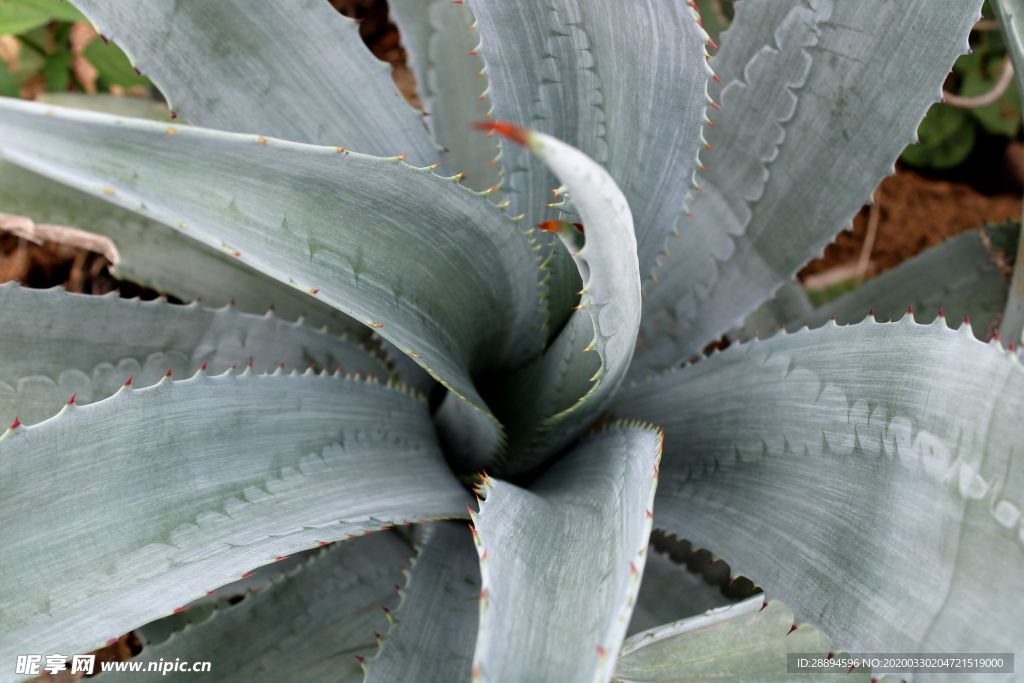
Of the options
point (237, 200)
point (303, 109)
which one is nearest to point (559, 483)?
point (237, 200)

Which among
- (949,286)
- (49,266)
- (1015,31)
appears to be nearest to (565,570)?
(1015,31)

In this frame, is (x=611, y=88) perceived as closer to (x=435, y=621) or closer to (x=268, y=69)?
(x=268, y=69)

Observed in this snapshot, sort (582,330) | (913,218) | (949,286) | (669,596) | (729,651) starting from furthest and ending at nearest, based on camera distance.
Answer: (913,218), (949,286), (669,596), (729,651), (582,330)

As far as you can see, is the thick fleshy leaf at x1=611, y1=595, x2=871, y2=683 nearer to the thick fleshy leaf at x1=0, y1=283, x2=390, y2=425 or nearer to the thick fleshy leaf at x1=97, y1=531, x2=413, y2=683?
the thick fleshy leaf at x1=97, y1=531, x2=413, y2=683

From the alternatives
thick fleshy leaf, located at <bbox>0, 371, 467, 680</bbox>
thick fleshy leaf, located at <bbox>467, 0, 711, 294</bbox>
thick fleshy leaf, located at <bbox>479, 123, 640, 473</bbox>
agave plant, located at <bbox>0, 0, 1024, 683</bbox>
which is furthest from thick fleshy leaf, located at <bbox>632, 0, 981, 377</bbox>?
thick fleshy leaf, located at <bbox>0, 371, 467, 680</bbox>

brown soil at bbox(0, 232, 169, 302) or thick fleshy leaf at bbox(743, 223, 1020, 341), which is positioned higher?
thick fleshy leaf at bbox(743, 223, 1020, 341)

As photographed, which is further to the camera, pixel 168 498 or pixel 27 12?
pixel 27 12

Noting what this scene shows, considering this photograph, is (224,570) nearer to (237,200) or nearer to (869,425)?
(237,200)
